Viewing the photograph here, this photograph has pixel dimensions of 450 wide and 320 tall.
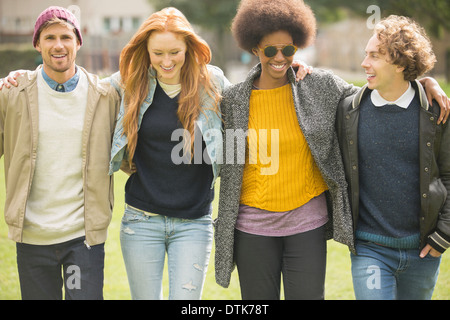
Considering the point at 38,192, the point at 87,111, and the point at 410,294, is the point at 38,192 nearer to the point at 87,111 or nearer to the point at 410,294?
the point at 87,111

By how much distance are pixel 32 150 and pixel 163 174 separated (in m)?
0.81

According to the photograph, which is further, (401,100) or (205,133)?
(205,133)

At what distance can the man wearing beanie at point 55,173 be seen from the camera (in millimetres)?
3176

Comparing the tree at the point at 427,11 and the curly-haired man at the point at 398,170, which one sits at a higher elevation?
the tree at the point at 427,11

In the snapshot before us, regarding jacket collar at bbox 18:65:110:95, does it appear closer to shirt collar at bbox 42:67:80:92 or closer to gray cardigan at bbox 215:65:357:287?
shirt collar at bbox 42:67:80:92

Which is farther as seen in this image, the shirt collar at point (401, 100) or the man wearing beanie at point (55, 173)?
the man wearing beanie at point (55, 173)

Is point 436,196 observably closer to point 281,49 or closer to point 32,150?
point 281,49

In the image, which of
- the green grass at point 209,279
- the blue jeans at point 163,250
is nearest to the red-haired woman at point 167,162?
the blue jeans at point 163,250

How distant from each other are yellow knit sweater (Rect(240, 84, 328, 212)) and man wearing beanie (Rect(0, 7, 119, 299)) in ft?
3.14

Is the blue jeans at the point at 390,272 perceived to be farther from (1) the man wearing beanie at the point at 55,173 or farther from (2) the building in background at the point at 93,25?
(2) the building in background at the point at 93,25

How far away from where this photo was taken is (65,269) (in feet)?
10.7

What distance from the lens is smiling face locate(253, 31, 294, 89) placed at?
10.3 ft

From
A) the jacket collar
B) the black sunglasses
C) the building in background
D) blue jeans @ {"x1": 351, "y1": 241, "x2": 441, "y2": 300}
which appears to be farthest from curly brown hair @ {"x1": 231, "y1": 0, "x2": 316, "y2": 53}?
the building in background

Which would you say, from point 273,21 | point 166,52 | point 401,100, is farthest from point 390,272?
point 166,52
